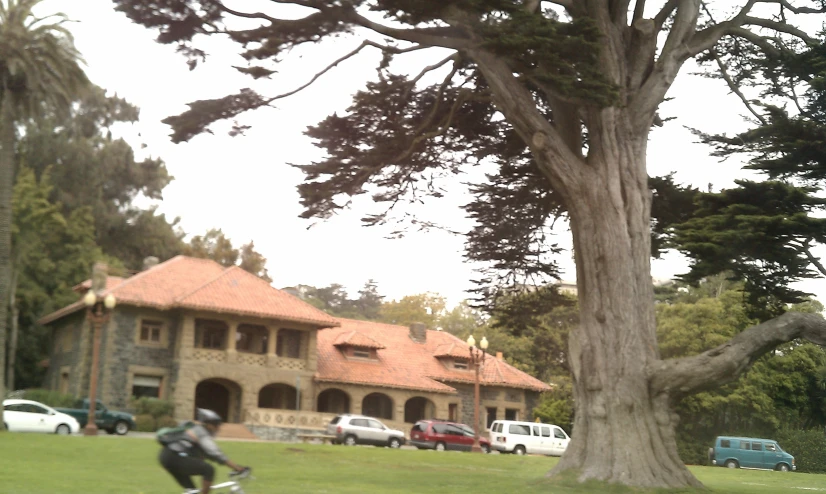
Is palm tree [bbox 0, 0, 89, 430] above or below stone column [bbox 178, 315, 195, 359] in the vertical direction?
above

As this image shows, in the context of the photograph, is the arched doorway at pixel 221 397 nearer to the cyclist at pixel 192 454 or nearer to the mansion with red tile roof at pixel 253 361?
the mansion with red tile roof at pixel 253 361

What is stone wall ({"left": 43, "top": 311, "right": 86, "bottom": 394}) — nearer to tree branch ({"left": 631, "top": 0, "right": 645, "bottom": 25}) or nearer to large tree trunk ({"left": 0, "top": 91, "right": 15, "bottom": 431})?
large tree trunk ({"left": 0, "top": 91, "right": 15, "bottom": 431})

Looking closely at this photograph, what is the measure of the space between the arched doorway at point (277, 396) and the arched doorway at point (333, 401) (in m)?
2.13

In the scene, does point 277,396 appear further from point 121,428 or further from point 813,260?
point 813,260

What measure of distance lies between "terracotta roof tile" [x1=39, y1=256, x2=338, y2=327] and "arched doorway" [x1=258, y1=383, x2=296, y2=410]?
403cm

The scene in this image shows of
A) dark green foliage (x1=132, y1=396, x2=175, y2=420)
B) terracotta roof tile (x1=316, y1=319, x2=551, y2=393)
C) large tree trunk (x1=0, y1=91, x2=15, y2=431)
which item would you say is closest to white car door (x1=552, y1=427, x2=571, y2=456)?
terracotta roof tile (x1=316, y1=319, x2=551, y2=393)

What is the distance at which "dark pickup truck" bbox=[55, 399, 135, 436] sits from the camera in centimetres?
3472

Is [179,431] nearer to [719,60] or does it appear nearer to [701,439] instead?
[719,60]

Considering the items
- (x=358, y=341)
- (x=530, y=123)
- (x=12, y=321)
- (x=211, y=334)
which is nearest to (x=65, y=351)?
(x=12, y=321)

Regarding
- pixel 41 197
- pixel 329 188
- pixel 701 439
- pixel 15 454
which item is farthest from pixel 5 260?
pixel 701 439

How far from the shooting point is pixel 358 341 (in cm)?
4891

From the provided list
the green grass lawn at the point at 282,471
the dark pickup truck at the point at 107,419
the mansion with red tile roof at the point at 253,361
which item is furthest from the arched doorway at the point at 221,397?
the green grass lawn at the point at 282,471

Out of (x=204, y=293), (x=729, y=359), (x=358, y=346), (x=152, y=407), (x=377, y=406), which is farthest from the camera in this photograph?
(x=377, y=406)

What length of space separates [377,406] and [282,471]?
31.6 m
